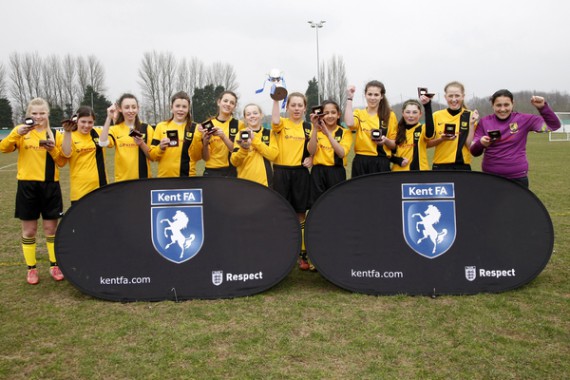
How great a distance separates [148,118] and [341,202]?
64.6m

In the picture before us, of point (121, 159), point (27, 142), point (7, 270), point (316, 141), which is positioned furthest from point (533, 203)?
point (7, 270)

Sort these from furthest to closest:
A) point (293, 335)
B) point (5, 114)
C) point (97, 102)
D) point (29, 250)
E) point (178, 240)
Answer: point (97, 102) < point (5, 114) < point (29, 250) < point (178, 240) < point (293, 335)

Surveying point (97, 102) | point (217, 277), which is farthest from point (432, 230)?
point (97, 102)

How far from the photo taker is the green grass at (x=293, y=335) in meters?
3.16

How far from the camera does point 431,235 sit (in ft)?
14.9

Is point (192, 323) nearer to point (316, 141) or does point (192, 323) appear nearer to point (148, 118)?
point (316, 141)

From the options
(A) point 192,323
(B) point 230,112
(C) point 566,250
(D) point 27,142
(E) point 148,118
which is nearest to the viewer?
(A) point 192,323

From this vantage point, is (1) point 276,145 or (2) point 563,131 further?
(2) point 563,131

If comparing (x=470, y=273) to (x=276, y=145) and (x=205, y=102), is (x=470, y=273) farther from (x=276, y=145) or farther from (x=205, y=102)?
(x=205, y=102)

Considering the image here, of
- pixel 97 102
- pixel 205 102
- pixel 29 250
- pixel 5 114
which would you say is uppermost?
pixel 97 102

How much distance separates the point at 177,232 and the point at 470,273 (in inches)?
117

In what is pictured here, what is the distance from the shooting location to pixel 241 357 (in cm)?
334

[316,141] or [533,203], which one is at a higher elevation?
[316,141]

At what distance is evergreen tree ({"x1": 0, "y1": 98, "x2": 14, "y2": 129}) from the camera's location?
5576cm
